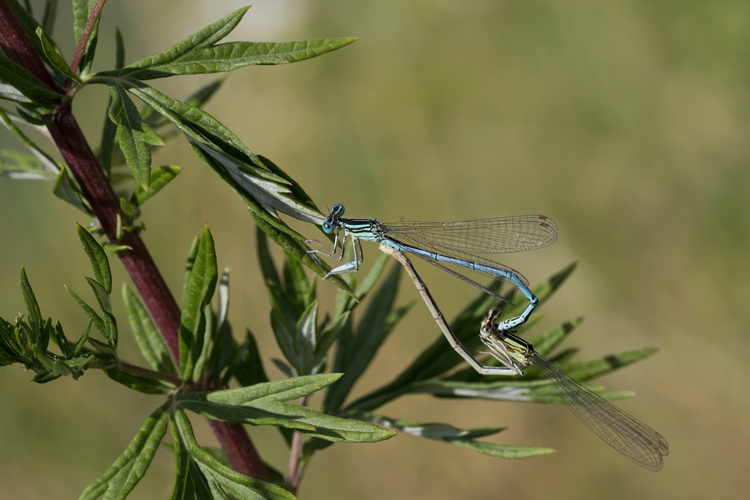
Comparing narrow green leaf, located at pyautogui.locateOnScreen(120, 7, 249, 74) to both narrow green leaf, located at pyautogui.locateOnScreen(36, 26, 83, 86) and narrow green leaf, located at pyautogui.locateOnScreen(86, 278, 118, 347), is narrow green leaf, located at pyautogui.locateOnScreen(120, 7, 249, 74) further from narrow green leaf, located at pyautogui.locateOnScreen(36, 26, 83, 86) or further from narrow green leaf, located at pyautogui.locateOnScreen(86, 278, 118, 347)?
narrow green leaf, located at pyautogui.locateOnScreen(86, 278, 118, 347)

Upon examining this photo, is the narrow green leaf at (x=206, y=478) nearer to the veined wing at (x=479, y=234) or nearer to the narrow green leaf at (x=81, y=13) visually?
the narrow green leaf at (x=81, y=13)

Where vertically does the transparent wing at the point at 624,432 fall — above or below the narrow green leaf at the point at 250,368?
above

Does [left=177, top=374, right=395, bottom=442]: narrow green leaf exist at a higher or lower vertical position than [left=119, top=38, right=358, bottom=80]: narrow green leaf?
lower

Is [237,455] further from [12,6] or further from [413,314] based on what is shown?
[413,314]

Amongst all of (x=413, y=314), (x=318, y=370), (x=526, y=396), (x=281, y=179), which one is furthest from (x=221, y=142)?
(x=413, y=314)

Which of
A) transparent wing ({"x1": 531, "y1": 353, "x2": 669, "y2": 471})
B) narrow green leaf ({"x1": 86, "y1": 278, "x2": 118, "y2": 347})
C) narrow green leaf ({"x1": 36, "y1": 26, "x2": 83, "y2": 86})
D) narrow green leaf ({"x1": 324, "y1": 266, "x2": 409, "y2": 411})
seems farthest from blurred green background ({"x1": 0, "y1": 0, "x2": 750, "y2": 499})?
narrow green leaf ({"x1": 36, "y1": 26, "x2": 83, "y2": 86})

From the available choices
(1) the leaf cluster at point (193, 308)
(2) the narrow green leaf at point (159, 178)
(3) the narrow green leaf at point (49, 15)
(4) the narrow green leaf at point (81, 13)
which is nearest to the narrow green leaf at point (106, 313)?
(1) the leaf cluster at point (193, 308)

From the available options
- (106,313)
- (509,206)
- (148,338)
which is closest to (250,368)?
(148,338)
